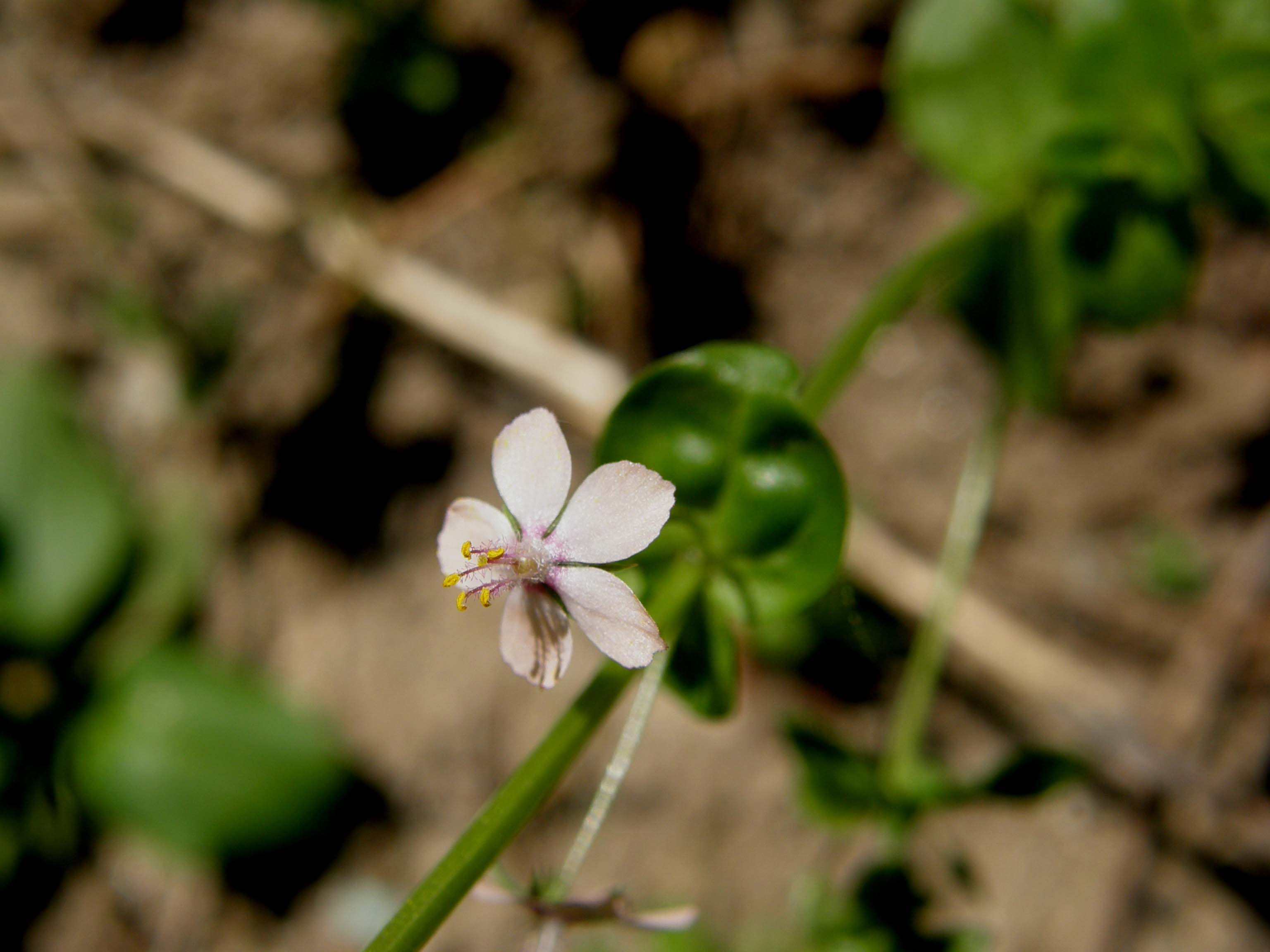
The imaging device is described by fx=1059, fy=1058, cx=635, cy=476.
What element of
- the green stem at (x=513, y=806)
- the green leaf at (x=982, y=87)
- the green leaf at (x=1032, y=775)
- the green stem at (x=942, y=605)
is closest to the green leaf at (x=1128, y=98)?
the green leaf at (x=982, y=87)

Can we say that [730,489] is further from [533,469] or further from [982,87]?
[982,87]

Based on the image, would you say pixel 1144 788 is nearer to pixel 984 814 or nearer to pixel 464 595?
pixel 984 814

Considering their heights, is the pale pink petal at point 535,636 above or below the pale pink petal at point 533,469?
below

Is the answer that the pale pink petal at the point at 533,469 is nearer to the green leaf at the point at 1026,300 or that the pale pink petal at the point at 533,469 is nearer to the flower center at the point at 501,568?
the flower center at the point at 501,568

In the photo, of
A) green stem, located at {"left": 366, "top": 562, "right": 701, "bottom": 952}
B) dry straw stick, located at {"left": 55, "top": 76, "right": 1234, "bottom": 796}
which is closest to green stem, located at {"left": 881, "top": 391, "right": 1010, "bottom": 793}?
dry straw stick, located at {"left": 55, "top": 76, "right": 1234, "bottom": 796}

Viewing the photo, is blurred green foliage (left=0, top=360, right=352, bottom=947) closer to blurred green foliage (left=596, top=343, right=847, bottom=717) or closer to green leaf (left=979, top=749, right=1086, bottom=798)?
blurred green foliage (left=596, top=343, right=847, bottom=717)
